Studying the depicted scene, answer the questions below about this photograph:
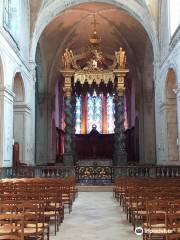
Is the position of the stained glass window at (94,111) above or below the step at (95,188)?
above

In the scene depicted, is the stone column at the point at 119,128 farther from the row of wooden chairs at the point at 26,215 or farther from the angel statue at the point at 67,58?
the row of wooden chairs at the point at 26,215

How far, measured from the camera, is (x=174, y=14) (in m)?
17.9

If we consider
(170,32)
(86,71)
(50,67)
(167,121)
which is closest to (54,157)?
(50,67)

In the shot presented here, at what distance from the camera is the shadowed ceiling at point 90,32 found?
2602 cm

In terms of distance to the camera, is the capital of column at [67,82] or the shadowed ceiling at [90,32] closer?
the capital of column at [67,82]

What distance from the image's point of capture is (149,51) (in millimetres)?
27781

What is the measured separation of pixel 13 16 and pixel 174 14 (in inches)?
299

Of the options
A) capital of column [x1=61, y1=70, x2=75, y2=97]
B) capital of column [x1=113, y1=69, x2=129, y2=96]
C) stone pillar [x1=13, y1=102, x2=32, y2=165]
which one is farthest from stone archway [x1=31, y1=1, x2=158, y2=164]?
stone pillar [x1=13, y1=102, x2=32, y2=165]

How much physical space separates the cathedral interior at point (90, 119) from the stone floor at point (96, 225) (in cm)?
2

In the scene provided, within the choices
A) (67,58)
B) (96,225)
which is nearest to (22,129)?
(67,58)

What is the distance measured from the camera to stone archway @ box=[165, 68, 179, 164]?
1975 centimetres

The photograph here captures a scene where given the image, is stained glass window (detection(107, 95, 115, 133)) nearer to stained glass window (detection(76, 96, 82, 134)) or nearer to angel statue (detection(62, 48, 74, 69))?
stained glass window (detection(76, 96, 82, 134))

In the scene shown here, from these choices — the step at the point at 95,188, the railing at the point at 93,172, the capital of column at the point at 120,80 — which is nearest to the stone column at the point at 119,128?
the capital of column at the point at 120,80

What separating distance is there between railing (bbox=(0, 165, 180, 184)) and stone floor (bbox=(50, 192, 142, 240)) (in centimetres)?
643
